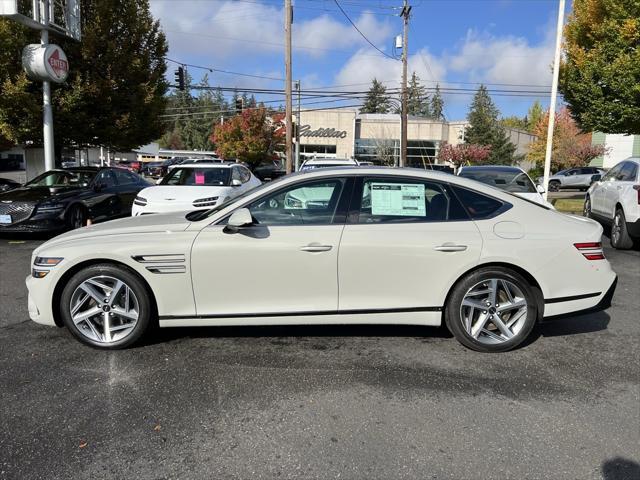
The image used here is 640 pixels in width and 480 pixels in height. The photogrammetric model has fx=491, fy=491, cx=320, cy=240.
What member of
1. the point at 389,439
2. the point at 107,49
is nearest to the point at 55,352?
the point at 389,439

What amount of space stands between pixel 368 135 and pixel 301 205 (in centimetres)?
5443

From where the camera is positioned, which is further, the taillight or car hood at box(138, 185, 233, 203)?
car hood at box(138, 185, 233, 203)

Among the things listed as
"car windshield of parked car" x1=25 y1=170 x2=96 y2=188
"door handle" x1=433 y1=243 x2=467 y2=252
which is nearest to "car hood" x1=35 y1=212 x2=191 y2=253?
"door handle" x1=433 y1=243 x2=467 y2=252

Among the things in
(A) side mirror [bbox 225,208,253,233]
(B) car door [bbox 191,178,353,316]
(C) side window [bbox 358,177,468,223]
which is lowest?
(B) car door [bbox 191,178,353,316]

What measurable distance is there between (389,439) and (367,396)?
510 mm

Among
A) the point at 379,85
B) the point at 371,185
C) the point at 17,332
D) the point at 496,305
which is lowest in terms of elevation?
the point at 17,332

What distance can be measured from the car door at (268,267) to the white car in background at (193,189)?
4844mm

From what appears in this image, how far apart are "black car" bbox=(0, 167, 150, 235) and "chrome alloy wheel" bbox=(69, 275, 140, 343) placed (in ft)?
20.6

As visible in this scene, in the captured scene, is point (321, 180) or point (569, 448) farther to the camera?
point (321, 180)

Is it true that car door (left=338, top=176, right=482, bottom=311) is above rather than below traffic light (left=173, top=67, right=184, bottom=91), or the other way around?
below

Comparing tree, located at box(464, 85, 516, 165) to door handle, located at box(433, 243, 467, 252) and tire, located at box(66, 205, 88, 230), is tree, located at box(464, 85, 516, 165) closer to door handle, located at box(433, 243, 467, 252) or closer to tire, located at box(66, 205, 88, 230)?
tire, located at box(66, 205, 88, 230)

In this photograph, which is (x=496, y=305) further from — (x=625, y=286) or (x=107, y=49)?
(x=107, y=49)

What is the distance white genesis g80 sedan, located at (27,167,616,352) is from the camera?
12.8 feet

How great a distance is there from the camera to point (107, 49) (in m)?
14.6
